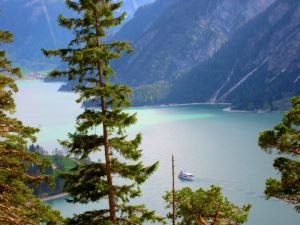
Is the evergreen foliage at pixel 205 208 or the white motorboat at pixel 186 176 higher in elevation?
the evergreen foliage at pixel 205 208

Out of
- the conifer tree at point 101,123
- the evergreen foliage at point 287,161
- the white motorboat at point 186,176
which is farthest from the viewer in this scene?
the white motorboat at point 186,176

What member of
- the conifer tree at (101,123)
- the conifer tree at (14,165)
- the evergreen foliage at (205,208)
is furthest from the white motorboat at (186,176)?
the conifer tree at (101,123)

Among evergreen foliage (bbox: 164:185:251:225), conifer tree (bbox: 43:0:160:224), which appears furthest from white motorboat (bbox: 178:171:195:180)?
conifer tree (bbox: 43:0:160:224)

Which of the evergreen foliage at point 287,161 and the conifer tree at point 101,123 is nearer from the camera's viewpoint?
the conifer tree at point 101,123

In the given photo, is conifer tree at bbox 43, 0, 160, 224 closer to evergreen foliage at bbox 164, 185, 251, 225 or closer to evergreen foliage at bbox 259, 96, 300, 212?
evergreen foliage at bbox 164, 185, 251, 225

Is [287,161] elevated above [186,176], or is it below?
above

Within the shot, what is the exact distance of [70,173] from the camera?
19.8m

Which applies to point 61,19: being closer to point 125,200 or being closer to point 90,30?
point 90,30

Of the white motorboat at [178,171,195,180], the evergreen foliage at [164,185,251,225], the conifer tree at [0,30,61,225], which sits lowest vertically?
the white motorboat at [178,171,195,180]

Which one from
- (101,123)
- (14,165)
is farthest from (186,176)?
(101,123)

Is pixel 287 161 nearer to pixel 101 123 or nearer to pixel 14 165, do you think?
pixel 101 123

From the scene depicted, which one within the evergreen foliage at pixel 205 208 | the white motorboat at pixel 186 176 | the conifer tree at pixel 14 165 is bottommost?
the white motorboat at pixel 186 176

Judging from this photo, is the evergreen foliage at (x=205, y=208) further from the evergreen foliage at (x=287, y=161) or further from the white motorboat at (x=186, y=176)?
the white motorboat at (x=186, y=176)

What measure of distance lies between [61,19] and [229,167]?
183893 millimetres
